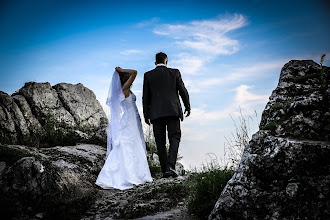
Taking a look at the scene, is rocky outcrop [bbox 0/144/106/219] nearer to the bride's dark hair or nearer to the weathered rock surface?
the weathered rock surface

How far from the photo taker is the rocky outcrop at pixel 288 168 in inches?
111

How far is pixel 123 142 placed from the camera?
7602 millimetres

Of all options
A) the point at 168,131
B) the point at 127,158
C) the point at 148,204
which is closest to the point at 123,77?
the point at 168,131

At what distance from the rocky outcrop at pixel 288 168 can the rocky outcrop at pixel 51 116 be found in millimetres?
7519

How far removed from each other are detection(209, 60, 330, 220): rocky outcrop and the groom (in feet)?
12.5

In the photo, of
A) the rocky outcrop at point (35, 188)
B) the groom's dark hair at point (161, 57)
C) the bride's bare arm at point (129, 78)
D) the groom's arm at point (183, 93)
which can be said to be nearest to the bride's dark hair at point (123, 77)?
the bride's bare arm at point (129, 78)

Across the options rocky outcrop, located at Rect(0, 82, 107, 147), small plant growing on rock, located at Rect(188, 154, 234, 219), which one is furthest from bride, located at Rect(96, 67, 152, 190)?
small plant growing on rock, located at Rect(188, 154, 234, 219)

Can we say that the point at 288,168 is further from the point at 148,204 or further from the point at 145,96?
the point at 145,96

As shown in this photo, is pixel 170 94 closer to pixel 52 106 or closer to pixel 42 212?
pixel 42 212

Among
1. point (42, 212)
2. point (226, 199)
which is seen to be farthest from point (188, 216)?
point (42, 212)

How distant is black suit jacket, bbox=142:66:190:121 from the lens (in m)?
7.24

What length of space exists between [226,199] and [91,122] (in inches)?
427

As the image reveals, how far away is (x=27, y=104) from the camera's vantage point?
11727 mm

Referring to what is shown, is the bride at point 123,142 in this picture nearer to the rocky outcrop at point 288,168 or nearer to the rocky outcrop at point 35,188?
the rocky outcrop at point 35,188
